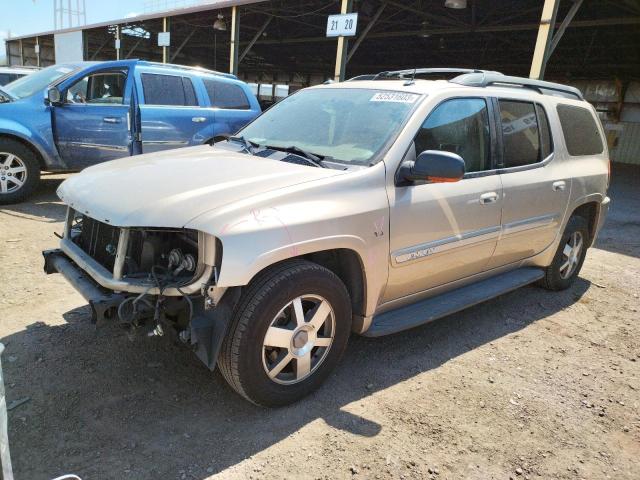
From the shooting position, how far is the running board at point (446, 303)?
3.15 metres

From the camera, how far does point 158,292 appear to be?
8.02 feet

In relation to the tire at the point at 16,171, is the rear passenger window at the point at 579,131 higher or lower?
higher

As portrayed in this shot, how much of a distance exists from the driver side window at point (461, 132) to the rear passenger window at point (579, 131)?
122cm

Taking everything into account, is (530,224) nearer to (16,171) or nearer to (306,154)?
(306,154)

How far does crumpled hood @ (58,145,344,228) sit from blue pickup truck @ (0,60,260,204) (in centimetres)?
383

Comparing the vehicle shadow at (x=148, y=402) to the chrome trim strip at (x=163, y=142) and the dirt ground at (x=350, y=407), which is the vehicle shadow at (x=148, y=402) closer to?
the dirt ground at (x=350, y=407)

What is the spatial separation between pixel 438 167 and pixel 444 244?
65 cm

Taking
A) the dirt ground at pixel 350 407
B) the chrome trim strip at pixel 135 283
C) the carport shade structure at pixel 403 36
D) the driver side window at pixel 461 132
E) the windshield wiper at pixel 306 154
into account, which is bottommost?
the dirt ground at pixel 350 407

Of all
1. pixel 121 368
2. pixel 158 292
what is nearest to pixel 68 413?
pixel 121 368

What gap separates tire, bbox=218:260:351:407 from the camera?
2.49m

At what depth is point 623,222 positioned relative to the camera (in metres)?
8.83

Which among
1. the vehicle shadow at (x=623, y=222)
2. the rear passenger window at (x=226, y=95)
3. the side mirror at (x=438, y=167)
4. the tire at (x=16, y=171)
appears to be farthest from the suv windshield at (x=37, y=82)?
the vehicle shadow at (x=623, y=222)

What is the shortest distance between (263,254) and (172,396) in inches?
43.4

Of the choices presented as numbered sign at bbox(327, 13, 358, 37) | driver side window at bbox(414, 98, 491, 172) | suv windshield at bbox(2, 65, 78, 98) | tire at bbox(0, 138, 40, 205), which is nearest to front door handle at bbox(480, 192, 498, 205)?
driver side window at bbox(414, 98, 491, 172)
